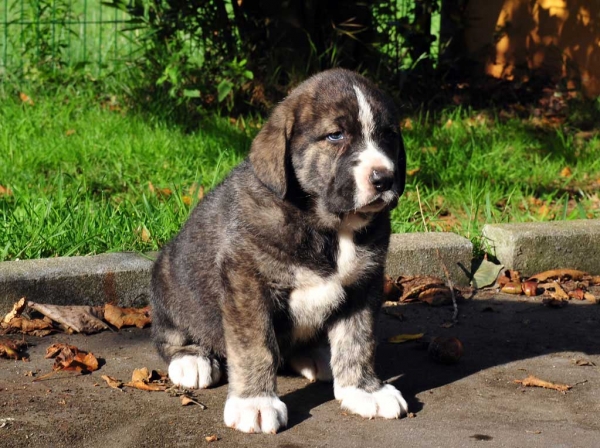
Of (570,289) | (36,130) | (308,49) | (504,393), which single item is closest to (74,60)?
(36,130)

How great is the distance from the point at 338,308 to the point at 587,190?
11.4ft

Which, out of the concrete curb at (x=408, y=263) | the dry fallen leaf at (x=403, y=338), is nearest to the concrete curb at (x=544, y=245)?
the concrete curb at (x=408, y=263)

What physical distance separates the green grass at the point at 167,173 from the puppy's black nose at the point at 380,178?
208 centimetres

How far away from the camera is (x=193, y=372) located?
12.6ft

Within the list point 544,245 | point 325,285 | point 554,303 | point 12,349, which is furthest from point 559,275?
point 12,349

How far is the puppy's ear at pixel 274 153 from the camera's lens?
3553 mm

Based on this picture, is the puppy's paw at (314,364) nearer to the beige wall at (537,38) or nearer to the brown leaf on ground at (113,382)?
the brown leaf on ground at (113,382)

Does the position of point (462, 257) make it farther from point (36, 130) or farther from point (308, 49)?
point (36, 130)

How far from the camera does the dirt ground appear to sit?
335 centimetres

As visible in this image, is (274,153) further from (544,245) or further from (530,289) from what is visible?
(544,245)

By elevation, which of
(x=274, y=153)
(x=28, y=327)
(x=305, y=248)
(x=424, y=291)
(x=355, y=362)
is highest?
(x=274, y=153)

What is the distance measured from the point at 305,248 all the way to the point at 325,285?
16 cm

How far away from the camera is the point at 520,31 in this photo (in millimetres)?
8578

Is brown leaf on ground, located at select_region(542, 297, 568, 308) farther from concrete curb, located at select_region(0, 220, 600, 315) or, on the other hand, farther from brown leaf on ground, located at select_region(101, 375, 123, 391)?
brown leaf on ground, located at select_region(101, 375, 123, 391)
